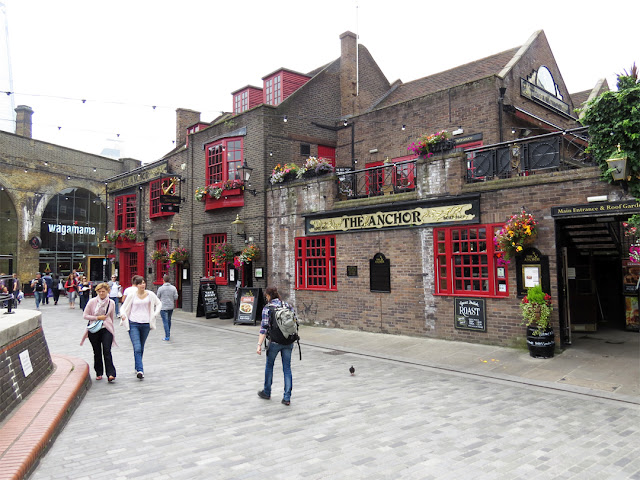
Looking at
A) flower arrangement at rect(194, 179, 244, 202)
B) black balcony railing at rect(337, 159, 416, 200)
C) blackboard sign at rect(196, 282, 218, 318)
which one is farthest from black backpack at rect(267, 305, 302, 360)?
blackboard sign at rect(196, 282, 218, 318)

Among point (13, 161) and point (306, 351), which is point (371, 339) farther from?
point (13, 161)

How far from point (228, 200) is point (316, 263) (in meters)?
4.82

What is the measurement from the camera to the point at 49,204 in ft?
107

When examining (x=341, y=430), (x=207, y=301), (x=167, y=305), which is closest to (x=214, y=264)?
(x=207, y=301)

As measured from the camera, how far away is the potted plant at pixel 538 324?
9.05 metres

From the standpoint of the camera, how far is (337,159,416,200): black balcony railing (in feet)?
44.0

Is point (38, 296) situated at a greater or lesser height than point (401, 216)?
lesser

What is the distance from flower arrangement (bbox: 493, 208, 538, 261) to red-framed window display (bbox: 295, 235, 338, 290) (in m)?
5.58

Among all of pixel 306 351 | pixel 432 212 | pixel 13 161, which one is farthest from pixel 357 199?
pixel 13 161

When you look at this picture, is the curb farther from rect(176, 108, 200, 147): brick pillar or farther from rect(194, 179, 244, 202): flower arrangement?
rect(176, 108, 200, 147): brick pillar

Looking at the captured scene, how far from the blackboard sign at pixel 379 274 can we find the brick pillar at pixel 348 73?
853 centimetres

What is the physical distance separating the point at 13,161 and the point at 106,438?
32.0 m

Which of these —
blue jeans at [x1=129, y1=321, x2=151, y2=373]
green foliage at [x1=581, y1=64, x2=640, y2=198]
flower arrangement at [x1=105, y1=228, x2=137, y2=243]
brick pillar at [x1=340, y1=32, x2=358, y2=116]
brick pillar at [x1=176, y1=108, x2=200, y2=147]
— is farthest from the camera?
brick pillar at [x1=176, y1=108, x2=200, y2=147]

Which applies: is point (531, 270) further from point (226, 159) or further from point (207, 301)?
point (226, 159)
